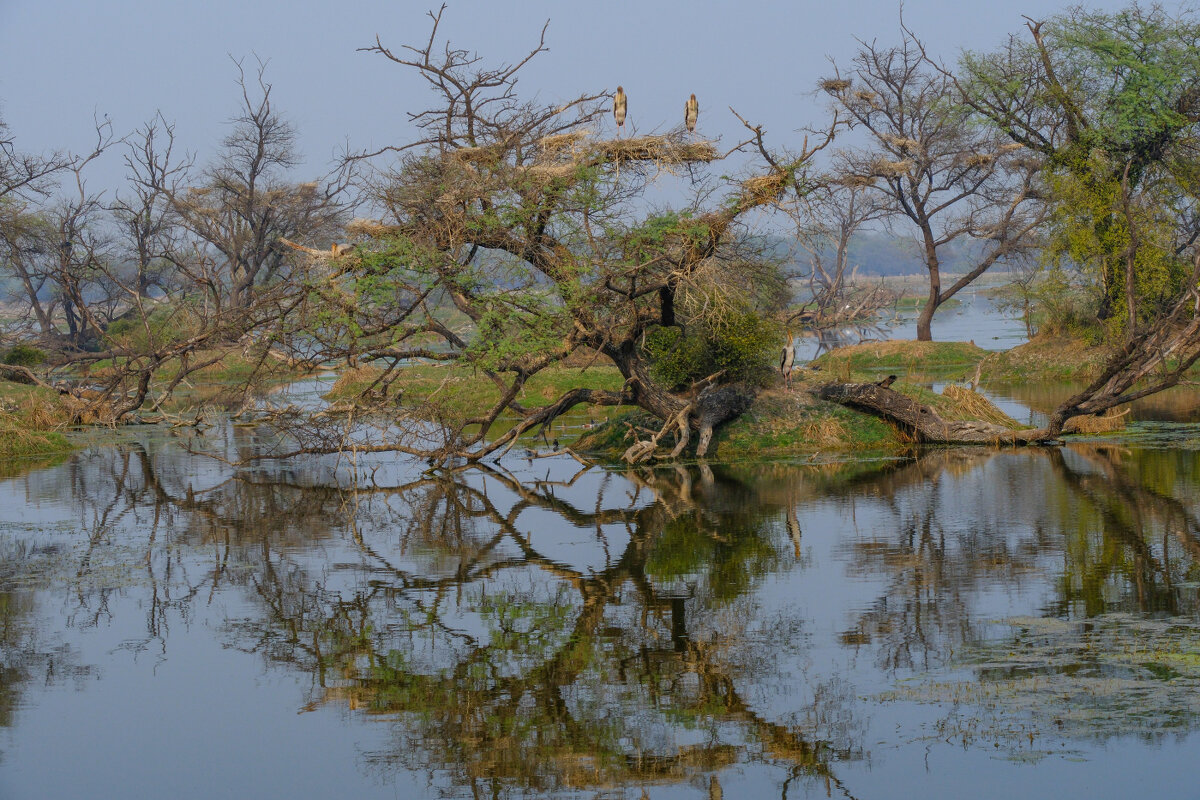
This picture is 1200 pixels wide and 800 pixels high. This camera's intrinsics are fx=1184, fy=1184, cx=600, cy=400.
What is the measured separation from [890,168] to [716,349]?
21.1m

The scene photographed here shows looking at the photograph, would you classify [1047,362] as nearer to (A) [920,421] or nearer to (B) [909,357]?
(B) [909,357]

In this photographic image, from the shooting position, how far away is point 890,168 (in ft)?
127

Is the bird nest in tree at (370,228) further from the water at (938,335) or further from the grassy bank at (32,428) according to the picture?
the water at (938,335)

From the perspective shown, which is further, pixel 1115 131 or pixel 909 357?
pixel 909 357

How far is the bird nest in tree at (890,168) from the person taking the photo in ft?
126

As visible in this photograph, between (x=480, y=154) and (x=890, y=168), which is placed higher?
(x=890, y=168)

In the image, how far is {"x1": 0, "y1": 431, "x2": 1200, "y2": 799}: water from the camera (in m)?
6.88

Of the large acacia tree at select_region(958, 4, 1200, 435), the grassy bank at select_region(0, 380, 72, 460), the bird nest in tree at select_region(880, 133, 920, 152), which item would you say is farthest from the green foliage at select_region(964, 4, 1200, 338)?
the grassy bank at select_region(0, 380, 72, 460)

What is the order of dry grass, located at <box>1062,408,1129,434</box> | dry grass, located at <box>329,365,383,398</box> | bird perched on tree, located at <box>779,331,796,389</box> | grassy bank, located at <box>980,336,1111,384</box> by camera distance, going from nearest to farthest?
bird perched on tree, located at <box>779,331,796,389</box>
dry grass, located at <box>1062,408,1129,434</box>
dry grass, located at <box>329,365,383,398</box>
grassy bank, located at <box>980,336,1111,384</box>

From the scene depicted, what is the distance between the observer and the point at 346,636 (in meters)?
9.76

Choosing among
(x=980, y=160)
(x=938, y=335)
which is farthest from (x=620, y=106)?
(x=938, y=335)

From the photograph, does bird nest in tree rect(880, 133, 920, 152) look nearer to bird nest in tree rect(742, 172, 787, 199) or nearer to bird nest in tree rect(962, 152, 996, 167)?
bird nest in tree rect(962, 152, 996, 167)

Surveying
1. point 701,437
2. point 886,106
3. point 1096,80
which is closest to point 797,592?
point 701,437

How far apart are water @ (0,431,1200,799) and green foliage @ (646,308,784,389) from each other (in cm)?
Answer: 419
